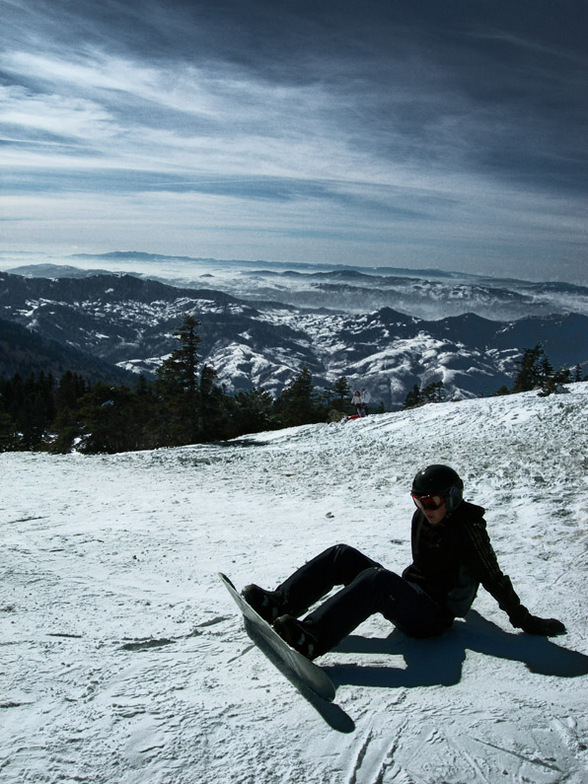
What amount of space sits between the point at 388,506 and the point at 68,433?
4766cm

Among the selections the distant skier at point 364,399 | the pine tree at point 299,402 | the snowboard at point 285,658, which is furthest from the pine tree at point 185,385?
the snowboard at point 285,658

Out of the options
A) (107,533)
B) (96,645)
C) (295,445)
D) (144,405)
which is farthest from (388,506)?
(144,405)

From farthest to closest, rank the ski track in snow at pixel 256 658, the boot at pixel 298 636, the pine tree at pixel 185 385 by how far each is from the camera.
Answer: the pine tree at pixel 185 385 → the boot at pixel 298 636 → the ski track in snow at pixel 256 658

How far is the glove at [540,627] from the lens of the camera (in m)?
5.07

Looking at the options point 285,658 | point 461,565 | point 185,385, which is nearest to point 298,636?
point 285,658

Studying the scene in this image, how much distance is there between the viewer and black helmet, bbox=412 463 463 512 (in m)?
4.96

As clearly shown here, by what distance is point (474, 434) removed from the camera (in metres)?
18.1

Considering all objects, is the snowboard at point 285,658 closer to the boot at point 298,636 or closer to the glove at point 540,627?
the boot at point 298,636

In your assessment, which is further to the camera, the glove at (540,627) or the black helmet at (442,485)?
the glove at (540,627)

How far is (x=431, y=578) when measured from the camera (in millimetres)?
5125

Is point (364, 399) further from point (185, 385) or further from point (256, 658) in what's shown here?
point (256, 658)

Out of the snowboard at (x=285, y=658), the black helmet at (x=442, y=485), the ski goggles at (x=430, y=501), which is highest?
the black helmet at (x=442, y=485)

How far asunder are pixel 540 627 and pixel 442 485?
1.70 m

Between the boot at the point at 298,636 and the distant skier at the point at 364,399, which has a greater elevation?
the boot at the point at 298,636
